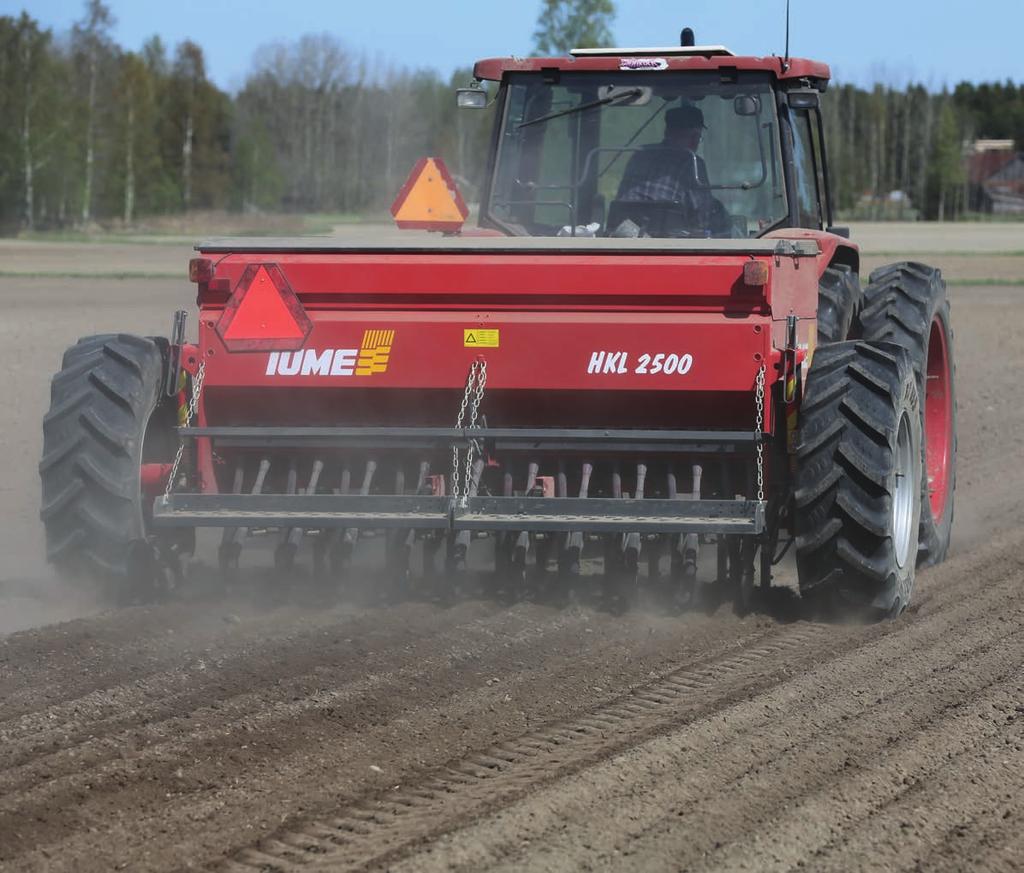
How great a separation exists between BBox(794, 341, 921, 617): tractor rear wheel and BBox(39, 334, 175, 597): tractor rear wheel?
255cm

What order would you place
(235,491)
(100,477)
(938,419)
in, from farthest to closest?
(938,419) → (235,491) → (100,477)

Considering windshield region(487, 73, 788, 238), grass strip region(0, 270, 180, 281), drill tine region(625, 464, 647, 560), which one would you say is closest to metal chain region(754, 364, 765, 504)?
drill tine region(625, 464, 647, 560)

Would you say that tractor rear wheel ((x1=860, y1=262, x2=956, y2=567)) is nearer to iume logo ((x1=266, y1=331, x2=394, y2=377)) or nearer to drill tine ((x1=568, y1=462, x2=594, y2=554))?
drill tine ((x1=568, y1=462, x2=594, y2=554))

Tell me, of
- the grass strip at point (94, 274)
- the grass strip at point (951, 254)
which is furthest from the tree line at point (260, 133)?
the grass strip at point (94, 274)

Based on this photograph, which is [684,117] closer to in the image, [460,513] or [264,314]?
[264,314]

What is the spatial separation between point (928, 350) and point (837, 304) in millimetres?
1099

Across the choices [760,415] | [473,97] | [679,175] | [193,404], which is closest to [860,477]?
[760,415]

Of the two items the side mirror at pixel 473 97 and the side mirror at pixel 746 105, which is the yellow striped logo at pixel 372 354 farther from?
the side mirror at pixel 746 105

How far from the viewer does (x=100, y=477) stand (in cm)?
606

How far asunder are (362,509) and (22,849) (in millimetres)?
2445

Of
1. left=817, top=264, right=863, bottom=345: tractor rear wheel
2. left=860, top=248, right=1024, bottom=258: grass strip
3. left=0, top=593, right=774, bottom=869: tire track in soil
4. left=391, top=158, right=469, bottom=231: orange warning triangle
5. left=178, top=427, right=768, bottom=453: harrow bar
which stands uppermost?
left=860, top=248, right=1024, bottom=258: grass strip

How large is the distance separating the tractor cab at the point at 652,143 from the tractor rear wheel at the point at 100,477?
246cm

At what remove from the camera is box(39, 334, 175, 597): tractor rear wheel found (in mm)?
6082

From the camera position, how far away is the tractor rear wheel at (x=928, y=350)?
7.34m
